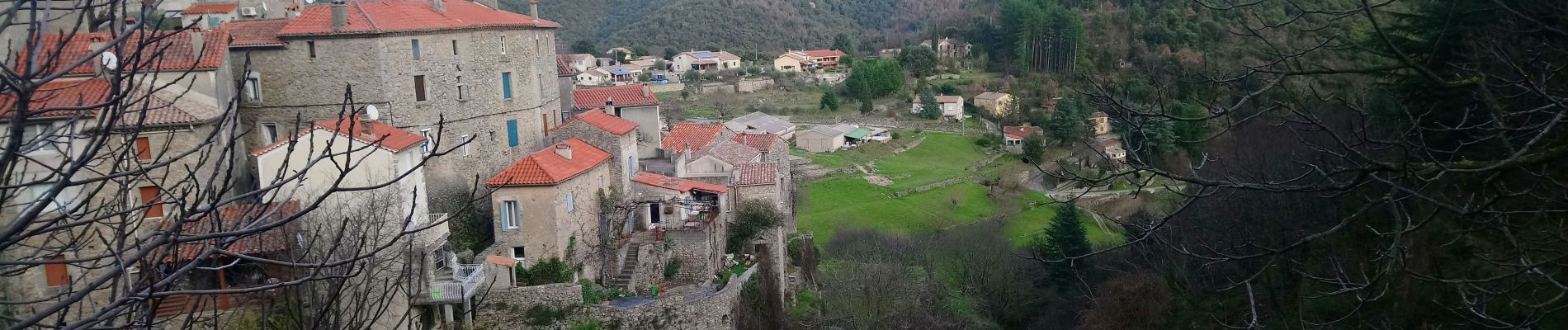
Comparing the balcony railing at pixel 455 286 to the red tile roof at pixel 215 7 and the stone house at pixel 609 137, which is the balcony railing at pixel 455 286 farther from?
the red tile roof at pixel 215 7

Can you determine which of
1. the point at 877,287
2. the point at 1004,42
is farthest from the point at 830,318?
the point at 1004,42

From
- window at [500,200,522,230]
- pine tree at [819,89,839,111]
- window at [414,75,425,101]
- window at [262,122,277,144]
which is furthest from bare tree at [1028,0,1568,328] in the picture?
pine tree at [819,89,839,111]

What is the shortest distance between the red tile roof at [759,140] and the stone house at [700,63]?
40675 mm

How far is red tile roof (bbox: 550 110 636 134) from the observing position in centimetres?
2102

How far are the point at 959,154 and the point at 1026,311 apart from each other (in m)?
21.3

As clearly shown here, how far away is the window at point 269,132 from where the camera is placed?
18.8 metres

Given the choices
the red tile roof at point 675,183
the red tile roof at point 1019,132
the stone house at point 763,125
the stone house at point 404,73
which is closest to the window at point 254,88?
the stone house at point 404,73

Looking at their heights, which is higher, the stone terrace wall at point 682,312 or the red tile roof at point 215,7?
the red tile roof at point 215,7

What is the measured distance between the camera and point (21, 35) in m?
14.1

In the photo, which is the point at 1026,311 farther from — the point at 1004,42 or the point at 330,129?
the point at 1004,42

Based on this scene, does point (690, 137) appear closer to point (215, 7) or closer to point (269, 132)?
point (269, 132)

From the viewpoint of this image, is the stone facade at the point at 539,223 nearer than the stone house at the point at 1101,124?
Yes

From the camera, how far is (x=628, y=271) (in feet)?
63.2

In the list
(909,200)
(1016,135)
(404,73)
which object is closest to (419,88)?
(404,73)
